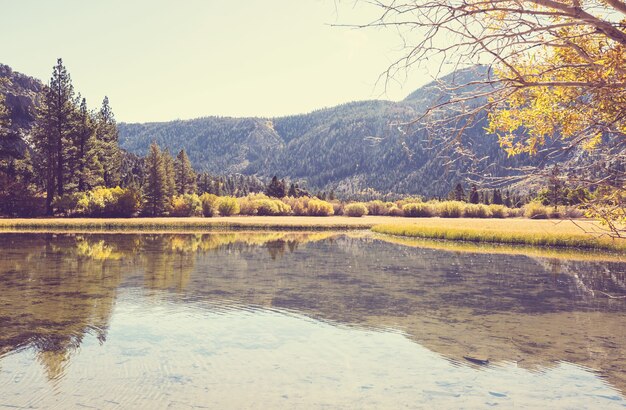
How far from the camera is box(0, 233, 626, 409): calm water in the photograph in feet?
26.5

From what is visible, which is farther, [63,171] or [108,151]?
[108,151]

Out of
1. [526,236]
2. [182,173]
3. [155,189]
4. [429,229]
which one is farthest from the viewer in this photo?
[182,173]

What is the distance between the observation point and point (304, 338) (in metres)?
11.4

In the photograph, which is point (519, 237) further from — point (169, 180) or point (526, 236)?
point (169, 180)

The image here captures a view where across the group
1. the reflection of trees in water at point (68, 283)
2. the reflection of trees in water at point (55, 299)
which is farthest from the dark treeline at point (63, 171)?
the reflection of trees in water at point (55, 299)

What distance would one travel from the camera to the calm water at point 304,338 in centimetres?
807

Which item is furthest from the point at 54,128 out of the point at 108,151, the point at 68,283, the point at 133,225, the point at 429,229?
the point at 68,283

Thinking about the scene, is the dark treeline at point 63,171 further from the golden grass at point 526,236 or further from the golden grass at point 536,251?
the golden grass at point 536,251

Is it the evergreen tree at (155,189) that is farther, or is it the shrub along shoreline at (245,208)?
the evergreen tree at (155,189)

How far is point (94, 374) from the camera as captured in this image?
865cm

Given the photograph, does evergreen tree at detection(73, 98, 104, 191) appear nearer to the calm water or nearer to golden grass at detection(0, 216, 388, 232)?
golden grass at detection(0, 216, 388, 232)

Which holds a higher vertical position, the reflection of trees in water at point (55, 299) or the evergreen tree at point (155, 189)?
the evergreen tree at point (155, 189)

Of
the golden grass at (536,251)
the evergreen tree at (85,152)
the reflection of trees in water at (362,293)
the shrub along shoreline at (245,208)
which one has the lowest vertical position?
the golden grass at (536,251)

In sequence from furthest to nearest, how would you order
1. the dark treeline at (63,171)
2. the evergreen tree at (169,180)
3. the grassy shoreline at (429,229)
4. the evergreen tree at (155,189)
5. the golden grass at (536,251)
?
the evergreen tree at (169,180), the evergreen tree at (155,189), the dark treeline at (63,171), the grassy shoreline at (429,229), the golden grass at (536,251)
